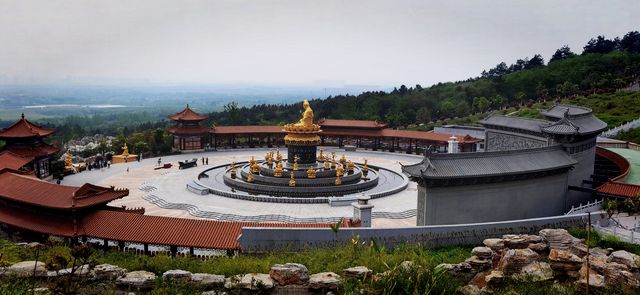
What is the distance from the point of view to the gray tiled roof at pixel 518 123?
3059 cm

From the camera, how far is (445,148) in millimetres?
52062

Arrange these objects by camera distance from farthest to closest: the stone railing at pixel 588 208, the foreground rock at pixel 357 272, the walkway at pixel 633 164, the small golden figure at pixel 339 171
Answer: the small golden figure at pixel 339 171 → the walkway at pixel 633 164 → the stone railing at pixel 588 208 → the foreground rock at pixel 357 272

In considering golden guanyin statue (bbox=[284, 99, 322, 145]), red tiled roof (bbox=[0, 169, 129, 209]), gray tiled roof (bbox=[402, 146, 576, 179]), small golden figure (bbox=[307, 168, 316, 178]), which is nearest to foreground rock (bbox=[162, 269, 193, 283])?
red tiled roof (bbox=[0, 169, 129, 209])

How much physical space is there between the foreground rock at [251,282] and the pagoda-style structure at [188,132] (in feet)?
132

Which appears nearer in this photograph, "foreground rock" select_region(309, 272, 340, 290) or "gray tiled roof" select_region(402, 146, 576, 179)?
"foreground rock" select_region(309, 272, 340, 290)

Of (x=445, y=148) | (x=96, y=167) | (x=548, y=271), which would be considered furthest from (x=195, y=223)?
(x=445, y=148)

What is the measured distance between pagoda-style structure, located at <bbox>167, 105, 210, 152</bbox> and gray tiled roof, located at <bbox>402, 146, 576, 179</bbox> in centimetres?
3393

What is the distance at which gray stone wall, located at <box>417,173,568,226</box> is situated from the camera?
2159 centimetres

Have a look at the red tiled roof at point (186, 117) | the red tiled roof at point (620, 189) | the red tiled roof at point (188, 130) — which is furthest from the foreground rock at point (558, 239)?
the red tiled roof at point (186, 117)

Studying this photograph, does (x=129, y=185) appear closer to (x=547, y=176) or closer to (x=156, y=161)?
(x=156, y=161)

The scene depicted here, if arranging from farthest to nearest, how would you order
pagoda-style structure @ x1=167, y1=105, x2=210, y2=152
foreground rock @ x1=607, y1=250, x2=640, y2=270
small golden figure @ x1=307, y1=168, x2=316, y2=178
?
1. pagoda-style structure @ x1=167, y1=105, x2=210, y2=152
2. small golden figure @ x1=307, y1=168, x2=316, y2=178
3. foreground rock @ x1=607, y1=250, x2=640, y2=270

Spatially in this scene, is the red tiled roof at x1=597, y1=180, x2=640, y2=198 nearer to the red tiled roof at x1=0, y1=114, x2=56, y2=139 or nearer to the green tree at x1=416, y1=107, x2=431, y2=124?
the red tiled roof at x1=0, y1=114, x2=56, y2=139

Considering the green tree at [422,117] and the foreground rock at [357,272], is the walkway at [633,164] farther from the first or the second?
the green tree at [422,117]

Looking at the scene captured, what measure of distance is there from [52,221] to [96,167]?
23.1 meters
